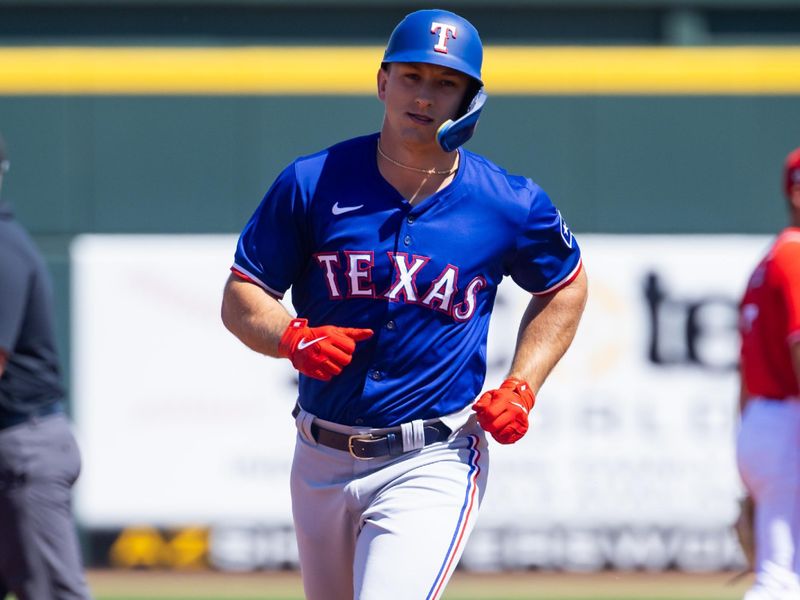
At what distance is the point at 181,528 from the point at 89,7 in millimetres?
3250

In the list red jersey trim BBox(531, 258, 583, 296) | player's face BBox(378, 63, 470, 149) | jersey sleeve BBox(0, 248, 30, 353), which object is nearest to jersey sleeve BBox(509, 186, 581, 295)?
red jersey trim BBox(531, 258, 583, 296)

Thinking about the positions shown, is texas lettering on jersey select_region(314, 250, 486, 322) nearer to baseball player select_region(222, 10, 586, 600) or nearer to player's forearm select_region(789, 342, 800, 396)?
baseball player select_region(222, 10, 586, 600)

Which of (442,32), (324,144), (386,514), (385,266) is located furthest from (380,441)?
(324,144)

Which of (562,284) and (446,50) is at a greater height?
(446,50)

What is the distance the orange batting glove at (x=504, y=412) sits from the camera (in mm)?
3451

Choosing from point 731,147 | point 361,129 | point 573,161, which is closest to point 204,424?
point 361,129

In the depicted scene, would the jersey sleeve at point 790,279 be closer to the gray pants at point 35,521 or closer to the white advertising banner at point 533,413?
the gray pants at point 35,521

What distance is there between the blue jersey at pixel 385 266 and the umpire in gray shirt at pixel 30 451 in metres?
0.87

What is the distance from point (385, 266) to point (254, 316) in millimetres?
355

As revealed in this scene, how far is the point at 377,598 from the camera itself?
11.0 ft

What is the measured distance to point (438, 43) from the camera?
3533 millimetres

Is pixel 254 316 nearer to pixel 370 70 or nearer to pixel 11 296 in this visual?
pixel 11 296

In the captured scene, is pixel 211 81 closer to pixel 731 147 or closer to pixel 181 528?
pixel 181 528

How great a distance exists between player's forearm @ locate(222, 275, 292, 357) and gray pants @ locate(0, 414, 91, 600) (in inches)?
36.0
